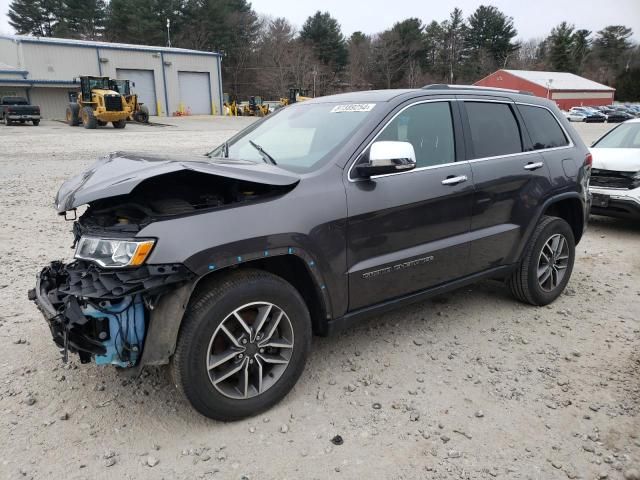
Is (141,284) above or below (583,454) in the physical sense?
above

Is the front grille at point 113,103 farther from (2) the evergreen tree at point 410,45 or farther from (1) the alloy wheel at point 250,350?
(2) the evergreen tree at point 410,45

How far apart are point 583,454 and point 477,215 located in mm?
1804

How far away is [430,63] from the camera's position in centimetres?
8888

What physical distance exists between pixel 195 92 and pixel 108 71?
337 inches

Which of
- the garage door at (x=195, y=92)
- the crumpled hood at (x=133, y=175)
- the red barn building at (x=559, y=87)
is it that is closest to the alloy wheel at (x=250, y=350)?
the crumpled hood at (x=133, y=175)

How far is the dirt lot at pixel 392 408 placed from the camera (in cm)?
265

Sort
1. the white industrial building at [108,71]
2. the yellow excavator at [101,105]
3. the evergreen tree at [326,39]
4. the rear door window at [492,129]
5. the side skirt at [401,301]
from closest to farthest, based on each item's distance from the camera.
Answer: the side skirt at [401,301]
the rear door window at [492,129]
the yellow excavator at [101,105]
the white industrial building at [108,71]
the evergreen tree at [326,39]

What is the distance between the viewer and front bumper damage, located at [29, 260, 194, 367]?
253 cm

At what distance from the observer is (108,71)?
144 ft

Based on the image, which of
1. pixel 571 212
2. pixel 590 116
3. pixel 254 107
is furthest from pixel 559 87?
pixel 571 212

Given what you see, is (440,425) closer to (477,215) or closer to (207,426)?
(207,426)

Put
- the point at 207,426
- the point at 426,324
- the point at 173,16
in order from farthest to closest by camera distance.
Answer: the point at 173,16
the point at 426,324
the point at 207,426

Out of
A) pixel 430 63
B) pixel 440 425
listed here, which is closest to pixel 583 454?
pixel 440 425

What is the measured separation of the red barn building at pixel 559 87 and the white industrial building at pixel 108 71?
125ft
